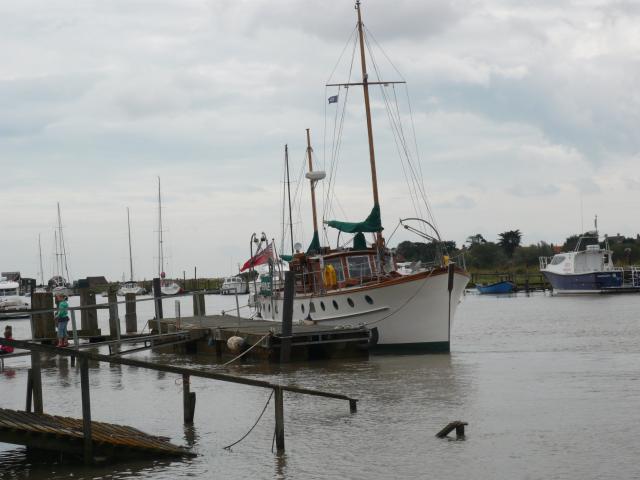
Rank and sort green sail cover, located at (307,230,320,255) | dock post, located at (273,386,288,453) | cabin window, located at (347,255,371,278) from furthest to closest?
green sail cover, located at (307,230,320,255) → cabin window, located at (347,255,371,278) → dock post, located at (273,386,288,453)

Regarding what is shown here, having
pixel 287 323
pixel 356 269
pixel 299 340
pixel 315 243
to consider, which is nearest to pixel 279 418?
pixel 287 323

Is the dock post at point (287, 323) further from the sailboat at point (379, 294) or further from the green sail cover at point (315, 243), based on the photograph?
the green sail cover at point (315, 243)

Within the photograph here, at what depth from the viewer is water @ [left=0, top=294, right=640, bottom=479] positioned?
1362 centimetres

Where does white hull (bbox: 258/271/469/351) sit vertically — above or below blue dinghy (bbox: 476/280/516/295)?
above

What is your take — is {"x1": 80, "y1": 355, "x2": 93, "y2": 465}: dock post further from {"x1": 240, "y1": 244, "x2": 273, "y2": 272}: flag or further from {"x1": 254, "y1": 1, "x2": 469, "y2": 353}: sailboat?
{"x1": 240, "y1": 244, "x2": 273, "y2": 272}: flag

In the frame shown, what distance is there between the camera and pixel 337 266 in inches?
1293

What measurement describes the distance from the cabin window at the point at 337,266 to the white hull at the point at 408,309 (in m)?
1.17

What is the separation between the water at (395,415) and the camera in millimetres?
13619

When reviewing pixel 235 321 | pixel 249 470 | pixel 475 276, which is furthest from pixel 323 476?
pixel 475 276

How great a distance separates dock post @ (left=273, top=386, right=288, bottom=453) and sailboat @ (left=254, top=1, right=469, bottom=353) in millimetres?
14547

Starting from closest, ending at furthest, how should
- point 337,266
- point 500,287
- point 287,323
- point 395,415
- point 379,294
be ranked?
point 395,415
point 287,323
point 379,294
point 337,266
point 500,287

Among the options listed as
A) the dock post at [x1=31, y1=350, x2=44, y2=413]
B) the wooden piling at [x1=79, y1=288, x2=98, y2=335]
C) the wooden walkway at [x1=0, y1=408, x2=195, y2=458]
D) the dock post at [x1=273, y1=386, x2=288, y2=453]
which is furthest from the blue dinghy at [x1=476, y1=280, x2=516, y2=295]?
the wooden walkway at [x1=0, y1=408, x2=195, y2=458]

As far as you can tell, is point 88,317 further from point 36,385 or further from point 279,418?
point 279,418

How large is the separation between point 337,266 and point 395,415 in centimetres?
1513
